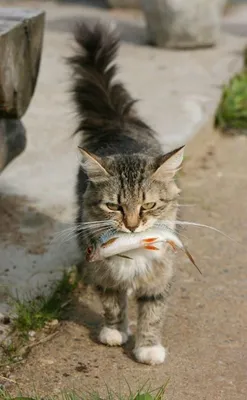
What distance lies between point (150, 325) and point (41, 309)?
0.54 meters

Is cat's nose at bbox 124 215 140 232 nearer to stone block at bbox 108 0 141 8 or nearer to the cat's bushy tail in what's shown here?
the cat's bushy tail

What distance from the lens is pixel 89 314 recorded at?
4.11 m

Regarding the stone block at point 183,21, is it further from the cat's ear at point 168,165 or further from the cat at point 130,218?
the cat's ear at point 168,165

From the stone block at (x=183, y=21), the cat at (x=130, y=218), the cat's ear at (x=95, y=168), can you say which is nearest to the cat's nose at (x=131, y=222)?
the cat at (x=130, y=218)

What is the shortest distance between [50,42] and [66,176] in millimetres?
3113

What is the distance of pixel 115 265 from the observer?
11.8 ft

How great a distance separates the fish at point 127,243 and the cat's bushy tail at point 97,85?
109 centimetres

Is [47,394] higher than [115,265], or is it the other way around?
[115,265]

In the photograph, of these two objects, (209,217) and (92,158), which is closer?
(92,158)

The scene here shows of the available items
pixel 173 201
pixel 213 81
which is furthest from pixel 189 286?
pixel 213 81

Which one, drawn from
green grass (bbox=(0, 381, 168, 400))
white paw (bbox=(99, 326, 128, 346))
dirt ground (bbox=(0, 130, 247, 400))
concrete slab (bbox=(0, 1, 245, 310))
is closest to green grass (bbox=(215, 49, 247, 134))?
concrete slab (bbox=(0, 1, 245, 310))

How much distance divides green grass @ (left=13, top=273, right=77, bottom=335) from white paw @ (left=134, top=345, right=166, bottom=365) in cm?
48

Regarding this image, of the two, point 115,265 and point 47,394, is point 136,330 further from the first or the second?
point 47,394

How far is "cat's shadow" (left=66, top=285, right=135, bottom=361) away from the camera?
3896mm
